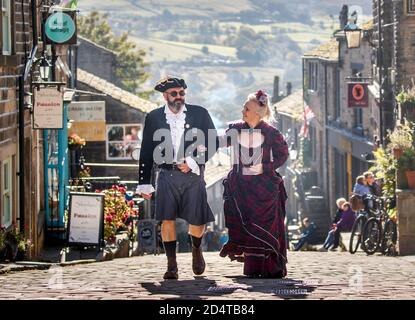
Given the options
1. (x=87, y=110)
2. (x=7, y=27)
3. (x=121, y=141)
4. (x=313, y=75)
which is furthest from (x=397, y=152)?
(x=313, y=75)

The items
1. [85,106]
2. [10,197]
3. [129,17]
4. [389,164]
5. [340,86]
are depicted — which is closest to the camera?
[10,197]

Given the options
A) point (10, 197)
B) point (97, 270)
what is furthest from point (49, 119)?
point (97, 270)

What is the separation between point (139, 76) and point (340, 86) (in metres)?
29.9

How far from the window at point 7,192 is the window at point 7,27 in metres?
1.65

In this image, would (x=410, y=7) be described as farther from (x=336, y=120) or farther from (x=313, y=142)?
(x=313, y=142)

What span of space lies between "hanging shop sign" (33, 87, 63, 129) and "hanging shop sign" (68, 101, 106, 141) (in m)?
12.4

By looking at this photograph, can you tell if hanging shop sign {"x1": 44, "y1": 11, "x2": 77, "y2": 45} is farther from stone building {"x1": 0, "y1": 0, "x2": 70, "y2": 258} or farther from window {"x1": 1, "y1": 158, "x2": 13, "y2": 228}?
window {"x1": 1, "y1": 158, "x2": 13, "y2": 228}

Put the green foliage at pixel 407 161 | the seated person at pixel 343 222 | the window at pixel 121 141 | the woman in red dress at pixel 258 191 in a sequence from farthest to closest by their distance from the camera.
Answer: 1. the window at pixel 121 141
2. the seated person at pixel 343 222
3. the green foliage at pixel 407 161
4. the woman in red dress at pixel 258 191

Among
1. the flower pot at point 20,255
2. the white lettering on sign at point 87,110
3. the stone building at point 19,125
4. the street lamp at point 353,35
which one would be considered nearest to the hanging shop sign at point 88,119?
the white lettering on sign at point 87,110

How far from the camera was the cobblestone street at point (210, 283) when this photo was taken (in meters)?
11.9

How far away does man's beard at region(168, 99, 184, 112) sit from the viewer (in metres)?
13.8

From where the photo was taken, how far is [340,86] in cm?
5009

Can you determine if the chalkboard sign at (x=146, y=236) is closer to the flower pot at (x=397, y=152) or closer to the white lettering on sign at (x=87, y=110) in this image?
the flower pot at (x=397, y=152)
